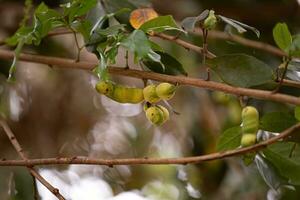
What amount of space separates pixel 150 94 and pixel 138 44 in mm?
84

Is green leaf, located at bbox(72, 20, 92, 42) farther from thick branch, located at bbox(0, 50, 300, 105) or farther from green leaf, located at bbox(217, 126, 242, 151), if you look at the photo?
green leaf, located at bbox(217, 126, 242, 151)

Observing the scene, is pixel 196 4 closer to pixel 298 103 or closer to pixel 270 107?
pixel 270 107

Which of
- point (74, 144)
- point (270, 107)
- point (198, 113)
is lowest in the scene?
point (74, 144)

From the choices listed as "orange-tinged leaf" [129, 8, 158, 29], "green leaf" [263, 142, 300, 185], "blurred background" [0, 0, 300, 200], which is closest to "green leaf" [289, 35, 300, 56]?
"green leaf" [263, 142, 300, 185]

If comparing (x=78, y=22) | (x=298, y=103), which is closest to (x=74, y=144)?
(x=78, y=22)

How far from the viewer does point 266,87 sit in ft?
2.71

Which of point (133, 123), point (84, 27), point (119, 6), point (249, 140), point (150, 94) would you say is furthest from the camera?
point (133, 123)

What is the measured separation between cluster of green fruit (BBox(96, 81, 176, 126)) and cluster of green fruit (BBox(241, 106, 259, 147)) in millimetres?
107

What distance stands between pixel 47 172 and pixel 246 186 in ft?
1.52

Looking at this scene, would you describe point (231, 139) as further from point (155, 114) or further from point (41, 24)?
point (41, 24)

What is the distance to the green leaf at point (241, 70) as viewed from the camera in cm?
77

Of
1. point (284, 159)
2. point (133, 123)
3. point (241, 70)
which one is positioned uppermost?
point (241, 70)

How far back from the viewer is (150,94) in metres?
0.76

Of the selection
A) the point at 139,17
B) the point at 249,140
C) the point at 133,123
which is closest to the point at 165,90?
the point at 249,140
